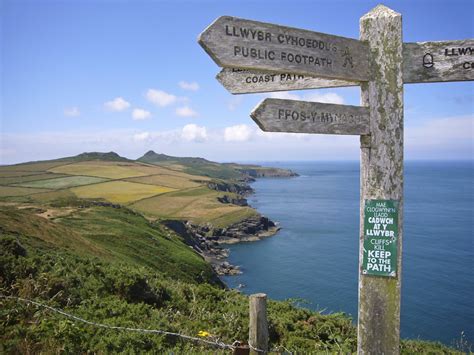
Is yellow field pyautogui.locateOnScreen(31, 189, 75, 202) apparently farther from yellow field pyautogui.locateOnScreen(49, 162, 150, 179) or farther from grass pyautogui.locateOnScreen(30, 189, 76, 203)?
yellow field pyautogui.locateOnScreen(49, 162, 150, 179)

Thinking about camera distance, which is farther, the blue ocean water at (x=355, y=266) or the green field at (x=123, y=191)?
the green field at (x=123, y=191)

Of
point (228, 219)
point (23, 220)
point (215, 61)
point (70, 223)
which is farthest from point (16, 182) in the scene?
point (215, 61)

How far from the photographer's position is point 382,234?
388cm

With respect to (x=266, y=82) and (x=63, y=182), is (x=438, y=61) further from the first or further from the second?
(x=63, y=182)

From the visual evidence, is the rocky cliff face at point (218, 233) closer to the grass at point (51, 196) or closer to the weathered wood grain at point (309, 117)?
the grass at point (51, 196)

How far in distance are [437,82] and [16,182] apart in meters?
122

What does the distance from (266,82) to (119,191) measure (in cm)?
11317

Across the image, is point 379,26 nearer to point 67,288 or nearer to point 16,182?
point 67,288

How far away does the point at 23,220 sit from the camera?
91.4 ft

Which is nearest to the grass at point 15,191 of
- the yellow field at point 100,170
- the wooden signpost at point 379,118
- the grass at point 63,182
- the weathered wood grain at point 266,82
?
the grass at point 63,182

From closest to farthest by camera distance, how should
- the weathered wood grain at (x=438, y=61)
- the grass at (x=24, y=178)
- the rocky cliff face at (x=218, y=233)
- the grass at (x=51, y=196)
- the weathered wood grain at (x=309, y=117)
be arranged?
the weathered wood grain at (x=309, y=117)
the weathered wood grain at (x=438, y=61)
the rocky cliff face at (x=218, y=233)
the grass at (x=51, y=196)
the grass at (x=24, y=178)

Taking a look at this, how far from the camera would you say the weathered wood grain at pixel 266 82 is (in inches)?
173

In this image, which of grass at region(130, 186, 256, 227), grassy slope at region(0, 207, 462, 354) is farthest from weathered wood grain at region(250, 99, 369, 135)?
grass at region(130, 186, 256, 227)

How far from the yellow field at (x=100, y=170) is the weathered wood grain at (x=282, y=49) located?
134 metres
